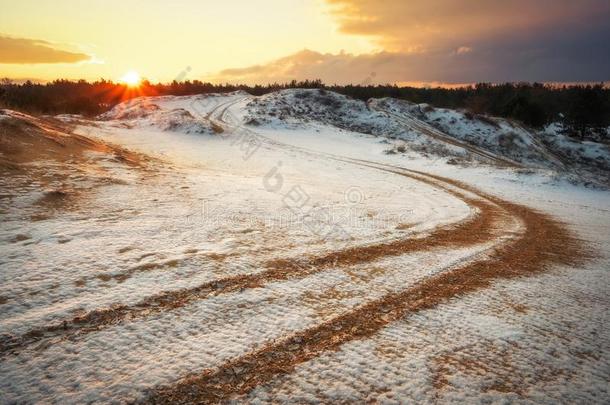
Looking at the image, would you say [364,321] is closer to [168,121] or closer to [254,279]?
[254,279]

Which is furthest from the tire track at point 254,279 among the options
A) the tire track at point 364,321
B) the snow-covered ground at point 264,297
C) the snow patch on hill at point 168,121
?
the snow patch on hill at point 168,121

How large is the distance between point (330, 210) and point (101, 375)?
498 centimetres

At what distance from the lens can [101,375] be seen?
88.1 inches

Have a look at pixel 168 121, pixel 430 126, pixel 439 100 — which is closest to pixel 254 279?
pixel 168 121

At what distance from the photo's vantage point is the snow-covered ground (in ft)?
7.63

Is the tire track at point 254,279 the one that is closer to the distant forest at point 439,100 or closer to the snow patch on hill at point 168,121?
the snow patch on hill at point 168,121

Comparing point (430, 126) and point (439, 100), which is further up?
point (439, 100)

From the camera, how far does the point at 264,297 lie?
333cm

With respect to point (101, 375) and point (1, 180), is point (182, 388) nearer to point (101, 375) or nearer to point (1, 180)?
point (101, 375)

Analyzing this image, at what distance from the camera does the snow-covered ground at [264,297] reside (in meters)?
2.33

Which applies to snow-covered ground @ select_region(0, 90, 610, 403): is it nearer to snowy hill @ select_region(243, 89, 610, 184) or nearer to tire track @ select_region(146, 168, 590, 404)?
tire track @ select_region(146, 168, 590, 404)

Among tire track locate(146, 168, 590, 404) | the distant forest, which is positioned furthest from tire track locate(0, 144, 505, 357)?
the distant forest

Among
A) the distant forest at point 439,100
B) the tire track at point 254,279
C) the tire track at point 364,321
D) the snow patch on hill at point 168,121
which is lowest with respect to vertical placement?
the tire track at point 364,321

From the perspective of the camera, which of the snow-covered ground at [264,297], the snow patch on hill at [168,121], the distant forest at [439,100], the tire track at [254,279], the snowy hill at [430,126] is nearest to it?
the snow-covered ground at [264,297]
